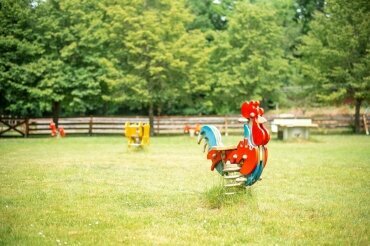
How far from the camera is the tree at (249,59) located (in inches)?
1184

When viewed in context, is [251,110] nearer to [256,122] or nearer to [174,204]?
[256,122]

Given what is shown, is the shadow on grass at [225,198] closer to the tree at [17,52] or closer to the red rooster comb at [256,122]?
the red rooster comb at [256,122]

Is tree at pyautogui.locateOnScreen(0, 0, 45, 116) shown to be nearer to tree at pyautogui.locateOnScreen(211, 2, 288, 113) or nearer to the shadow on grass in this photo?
tree at pyautogui.locateOnScreen(211, 2, 288, 113)

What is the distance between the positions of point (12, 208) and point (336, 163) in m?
9.83

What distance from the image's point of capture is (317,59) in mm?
28594

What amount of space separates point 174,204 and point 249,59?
23.6 metres

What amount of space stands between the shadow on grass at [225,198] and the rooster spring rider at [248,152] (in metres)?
0.18

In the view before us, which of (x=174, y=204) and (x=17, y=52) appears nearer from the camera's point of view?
(x=174, y=204)

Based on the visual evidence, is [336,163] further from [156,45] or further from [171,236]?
[156,45]

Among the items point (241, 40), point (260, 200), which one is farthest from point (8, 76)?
point (260, 200)

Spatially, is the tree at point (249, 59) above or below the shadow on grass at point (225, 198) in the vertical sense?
above

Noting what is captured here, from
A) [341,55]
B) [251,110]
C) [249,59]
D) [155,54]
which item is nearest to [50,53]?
[155,54]

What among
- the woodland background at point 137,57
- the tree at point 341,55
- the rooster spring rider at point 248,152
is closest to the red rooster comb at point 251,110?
the rooster spring rider at point 248,152

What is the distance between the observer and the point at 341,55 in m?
27.0
